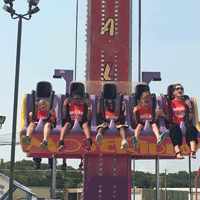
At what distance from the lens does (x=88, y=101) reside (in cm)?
1132

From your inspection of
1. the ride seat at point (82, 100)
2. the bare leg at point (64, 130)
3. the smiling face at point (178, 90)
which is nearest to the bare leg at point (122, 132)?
the ride seat at point (82, 100)

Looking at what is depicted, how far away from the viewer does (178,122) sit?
1084cm

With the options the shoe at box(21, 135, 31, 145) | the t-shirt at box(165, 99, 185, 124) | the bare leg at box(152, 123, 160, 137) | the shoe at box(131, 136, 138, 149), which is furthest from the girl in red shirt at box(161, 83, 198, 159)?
the shoe at box(21, 135, 31, 145)

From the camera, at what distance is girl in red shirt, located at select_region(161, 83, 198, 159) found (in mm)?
10273

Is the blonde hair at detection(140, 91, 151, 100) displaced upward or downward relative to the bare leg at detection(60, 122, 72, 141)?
upward

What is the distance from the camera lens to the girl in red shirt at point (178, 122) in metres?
10.3

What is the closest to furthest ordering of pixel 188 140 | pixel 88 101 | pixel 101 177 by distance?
pixel 188 140 < pixel 88 101 < pixel 101 177

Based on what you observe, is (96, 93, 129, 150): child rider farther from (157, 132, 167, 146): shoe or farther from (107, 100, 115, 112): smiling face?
(157, 132, 167, 146): shoe

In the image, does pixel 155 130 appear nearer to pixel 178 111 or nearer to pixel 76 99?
pixel 178 111

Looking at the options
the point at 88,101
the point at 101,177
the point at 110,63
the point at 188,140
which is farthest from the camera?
the point at 110,63

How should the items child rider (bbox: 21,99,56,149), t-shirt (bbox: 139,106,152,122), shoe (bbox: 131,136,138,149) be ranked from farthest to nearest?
t-shirt (bbox: 139,106,152,122), child rider (bbox: 21,99,56,149), shoe (bbox: 131,136,138,149)

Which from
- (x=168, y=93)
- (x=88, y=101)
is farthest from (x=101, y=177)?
(x=168, y=93)

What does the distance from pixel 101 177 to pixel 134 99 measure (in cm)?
263

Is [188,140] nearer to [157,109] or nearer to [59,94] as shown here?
[157,109]
